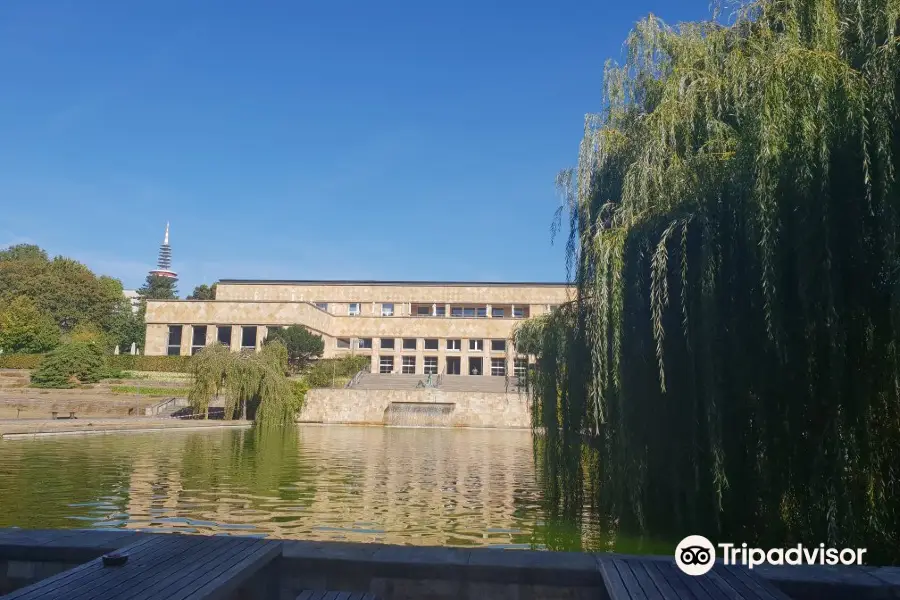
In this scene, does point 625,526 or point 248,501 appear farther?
point 248,501

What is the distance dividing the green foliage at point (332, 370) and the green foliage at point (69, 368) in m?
11.3

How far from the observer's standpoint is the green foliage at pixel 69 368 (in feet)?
117

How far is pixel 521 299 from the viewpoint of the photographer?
57.4 m

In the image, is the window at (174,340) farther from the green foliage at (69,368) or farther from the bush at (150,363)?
the green foliage at (69,368)

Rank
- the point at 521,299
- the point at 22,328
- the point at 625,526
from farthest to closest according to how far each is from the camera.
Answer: the point at 521,299
the point at 22,328
the point at 625,526

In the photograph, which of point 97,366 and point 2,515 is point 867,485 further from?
point 97,366

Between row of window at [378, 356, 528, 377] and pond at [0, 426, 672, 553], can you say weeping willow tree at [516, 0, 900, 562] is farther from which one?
row of window at [378, 356, 528, 377]

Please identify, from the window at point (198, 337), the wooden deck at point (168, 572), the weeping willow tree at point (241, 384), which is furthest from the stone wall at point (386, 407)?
the wooden deck at point (168, 572)

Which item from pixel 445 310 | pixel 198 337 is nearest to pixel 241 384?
pixel 198 337

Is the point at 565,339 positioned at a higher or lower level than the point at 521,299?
lower

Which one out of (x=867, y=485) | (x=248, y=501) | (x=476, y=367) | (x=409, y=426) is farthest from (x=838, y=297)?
(x=476, y=367)

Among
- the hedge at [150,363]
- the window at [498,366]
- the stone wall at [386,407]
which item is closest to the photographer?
the stone wall at [386,407]

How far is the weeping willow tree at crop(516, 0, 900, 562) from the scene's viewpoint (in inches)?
212

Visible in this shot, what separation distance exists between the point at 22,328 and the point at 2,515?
44.9 metres
